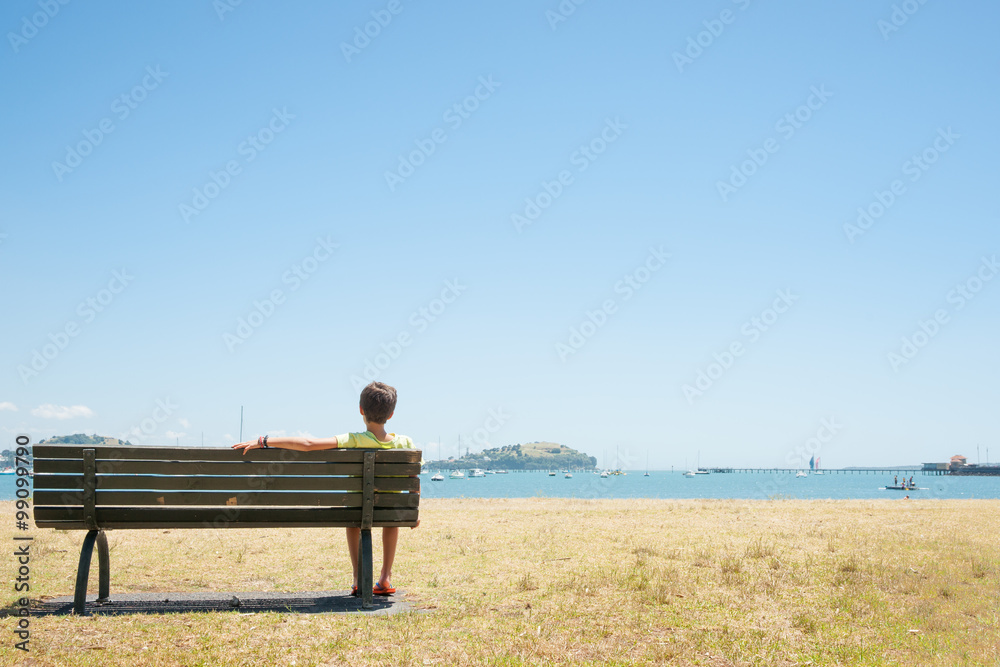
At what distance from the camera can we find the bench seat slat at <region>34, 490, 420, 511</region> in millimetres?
5812

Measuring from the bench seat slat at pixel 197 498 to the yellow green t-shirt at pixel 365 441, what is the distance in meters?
0.50

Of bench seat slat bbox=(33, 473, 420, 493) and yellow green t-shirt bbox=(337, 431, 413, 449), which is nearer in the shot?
bench seat slat bbox=(33, 473, 420, 493)

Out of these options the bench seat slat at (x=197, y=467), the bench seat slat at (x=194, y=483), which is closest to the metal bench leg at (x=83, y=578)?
the bench seat slat at (x=194, y=483)

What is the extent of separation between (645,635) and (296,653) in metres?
2.43

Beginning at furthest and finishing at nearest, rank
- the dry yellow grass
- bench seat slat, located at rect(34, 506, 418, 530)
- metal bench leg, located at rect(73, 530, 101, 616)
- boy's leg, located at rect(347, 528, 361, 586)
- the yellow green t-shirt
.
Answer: boy's leg, located at rect(347, 528, 361, 586) < the yellow green t-shirt < bench seat slat, located at rect(34, 506, 418, 530) < metal bench leg, located at rect(73, 530, 101, 616) < the dry yellow grass

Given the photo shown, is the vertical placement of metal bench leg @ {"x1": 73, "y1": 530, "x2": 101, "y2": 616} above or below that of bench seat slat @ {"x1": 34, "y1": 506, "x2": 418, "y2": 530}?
below

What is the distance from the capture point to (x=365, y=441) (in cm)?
657

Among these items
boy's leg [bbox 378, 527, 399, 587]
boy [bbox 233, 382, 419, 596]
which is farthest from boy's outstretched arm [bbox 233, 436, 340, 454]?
boy's leg [bbox 378, 527, 399, 587]

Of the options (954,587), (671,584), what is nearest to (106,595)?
(671,584)

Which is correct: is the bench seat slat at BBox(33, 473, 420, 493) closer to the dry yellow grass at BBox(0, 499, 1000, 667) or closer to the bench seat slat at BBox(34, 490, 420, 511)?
the bench seat slat at BBox(34, 490, 420, 511)

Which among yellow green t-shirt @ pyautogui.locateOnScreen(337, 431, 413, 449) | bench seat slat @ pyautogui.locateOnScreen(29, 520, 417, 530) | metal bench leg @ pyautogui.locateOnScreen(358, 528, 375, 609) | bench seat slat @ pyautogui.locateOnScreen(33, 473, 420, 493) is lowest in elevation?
metal bench leg @ pyautogui.locateOnScreen(358, 528, 375, 609)

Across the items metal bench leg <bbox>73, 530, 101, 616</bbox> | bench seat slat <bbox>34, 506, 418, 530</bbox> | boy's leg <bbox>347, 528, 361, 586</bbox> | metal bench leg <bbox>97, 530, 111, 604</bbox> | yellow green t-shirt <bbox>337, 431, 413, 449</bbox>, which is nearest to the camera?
metal bench leg <bbox>73, 530, 101, 616</bbox>

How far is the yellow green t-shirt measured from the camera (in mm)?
6469

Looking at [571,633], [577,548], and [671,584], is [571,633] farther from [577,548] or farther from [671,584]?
[577,548]
